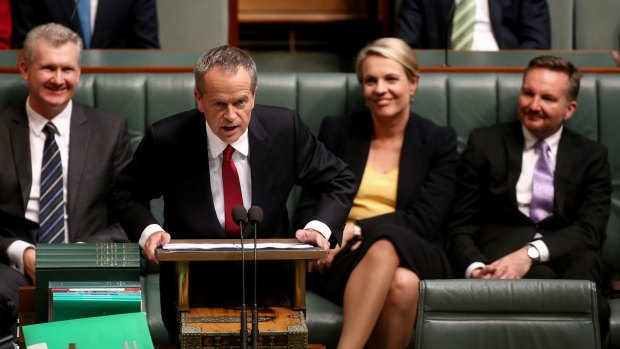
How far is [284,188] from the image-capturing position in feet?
9.82

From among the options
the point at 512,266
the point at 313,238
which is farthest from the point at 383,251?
the point at 313,238

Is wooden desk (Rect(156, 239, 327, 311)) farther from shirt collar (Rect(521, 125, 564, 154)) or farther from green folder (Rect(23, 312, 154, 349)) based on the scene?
shirt collar (Rect(521, 125, 564, 154))

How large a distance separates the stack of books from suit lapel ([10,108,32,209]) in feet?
4.23

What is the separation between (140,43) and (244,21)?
1.90m

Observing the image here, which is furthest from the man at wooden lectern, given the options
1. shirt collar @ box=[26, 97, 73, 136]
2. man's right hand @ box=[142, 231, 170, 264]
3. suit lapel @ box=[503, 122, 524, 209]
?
suit lapel @ box=[503, 122, 524, 209]

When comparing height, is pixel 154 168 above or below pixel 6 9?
below

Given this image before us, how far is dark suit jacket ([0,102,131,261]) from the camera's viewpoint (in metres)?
3.74

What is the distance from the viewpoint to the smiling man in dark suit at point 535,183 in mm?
3881

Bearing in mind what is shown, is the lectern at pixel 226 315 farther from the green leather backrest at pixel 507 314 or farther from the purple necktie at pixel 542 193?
the purple necktie at pixel 542 193

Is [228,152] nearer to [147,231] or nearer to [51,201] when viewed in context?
[147,231]

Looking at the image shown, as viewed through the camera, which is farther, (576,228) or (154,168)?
(576,228)

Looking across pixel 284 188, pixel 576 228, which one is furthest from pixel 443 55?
pixel 284 188

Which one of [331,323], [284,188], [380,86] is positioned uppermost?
[380,86]

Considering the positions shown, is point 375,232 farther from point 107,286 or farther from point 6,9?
point 6,9
